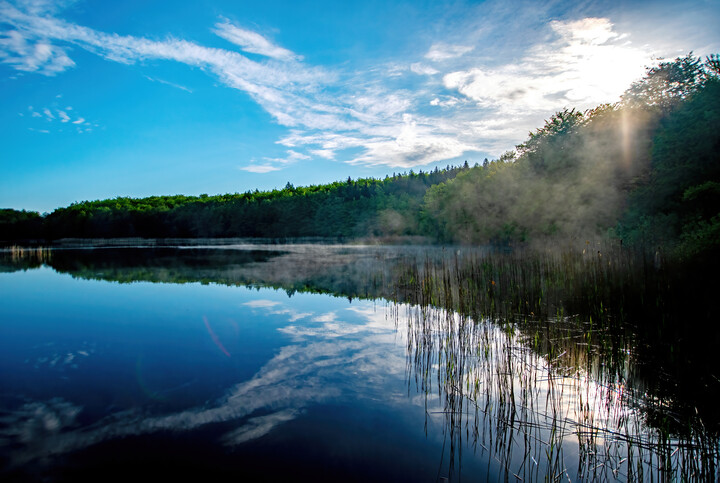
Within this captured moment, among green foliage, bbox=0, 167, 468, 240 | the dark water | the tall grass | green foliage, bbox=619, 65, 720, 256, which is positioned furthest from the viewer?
green foliage, bbox=0, 167, 468, 240

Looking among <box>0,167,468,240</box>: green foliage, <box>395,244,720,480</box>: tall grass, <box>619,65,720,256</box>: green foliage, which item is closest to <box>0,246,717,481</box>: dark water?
<box>395,244,720,480</box>: tall grass

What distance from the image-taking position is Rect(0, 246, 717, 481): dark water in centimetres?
328

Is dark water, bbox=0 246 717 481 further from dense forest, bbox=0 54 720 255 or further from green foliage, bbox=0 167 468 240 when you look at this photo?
green foliage, bbox=0 167 468 240

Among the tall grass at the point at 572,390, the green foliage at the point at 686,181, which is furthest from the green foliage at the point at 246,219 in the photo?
the tall grass at the point at 572,390

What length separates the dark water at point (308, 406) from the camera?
10.8 feet

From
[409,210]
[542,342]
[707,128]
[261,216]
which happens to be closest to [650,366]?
[542,342]

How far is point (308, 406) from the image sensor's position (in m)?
4.40

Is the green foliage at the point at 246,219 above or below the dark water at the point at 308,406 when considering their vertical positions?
above

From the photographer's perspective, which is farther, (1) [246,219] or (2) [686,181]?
(1) [246,219]

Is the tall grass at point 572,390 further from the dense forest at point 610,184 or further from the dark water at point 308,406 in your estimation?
the dense forest at point 610,184

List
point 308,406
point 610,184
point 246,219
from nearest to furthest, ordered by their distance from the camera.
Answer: point 308,406
point 610,184
point 246,219

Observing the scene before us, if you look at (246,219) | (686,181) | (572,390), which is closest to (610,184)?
(686,181)

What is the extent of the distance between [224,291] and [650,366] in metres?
11.4

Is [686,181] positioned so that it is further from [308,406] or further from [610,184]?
[308,406]
